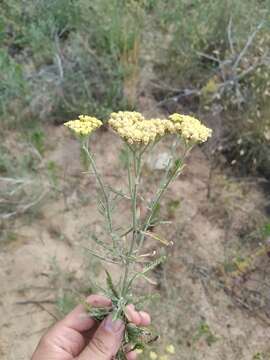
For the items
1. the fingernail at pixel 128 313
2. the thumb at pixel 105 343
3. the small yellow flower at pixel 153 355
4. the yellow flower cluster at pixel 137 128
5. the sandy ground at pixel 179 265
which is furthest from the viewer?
the sandy ground at pixel 179 265

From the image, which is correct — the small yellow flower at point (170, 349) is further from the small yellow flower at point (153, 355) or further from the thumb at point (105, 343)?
the thumb at point (105, 343)

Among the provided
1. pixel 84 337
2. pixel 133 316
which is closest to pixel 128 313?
pixel 133 316

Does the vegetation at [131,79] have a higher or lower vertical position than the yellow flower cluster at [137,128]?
lower

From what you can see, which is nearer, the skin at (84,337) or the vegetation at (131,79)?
the skin at (84,337)

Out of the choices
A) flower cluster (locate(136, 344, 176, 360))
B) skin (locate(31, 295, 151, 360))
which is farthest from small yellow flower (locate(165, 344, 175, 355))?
skin (locate(31, 295, 151, 360))

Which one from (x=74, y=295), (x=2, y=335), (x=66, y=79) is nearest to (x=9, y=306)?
(x=2, y=335)

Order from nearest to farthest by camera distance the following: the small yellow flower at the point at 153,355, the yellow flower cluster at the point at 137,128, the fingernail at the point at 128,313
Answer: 1. the yellow flower cluster at the point at 137,128
2. the fingernail at the point at 128,313
3. the small yellow flower at the point at 153,355

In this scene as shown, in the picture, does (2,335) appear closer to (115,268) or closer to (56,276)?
(56,276)

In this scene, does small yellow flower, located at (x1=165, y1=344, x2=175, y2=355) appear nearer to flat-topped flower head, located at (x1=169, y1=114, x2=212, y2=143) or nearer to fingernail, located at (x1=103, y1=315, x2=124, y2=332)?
fingernail, located at (x1=103, y1=315, x2=124, y2=332)

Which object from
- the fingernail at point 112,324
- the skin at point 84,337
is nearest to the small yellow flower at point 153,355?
the skin at point 84,337
